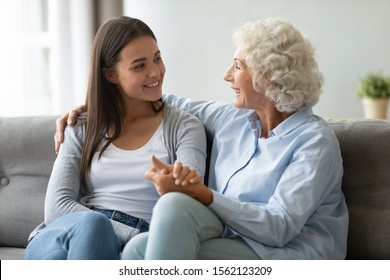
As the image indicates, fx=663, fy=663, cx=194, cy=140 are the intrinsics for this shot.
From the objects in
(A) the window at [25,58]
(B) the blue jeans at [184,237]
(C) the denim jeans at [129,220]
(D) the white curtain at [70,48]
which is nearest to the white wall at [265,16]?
(D) the white curtain at [70,48]

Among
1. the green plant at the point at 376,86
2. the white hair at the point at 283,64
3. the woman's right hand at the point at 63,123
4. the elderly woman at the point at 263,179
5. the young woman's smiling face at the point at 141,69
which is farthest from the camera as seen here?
the green plant at the point at 376,86

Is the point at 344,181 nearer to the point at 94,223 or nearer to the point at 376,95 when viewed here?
the point at 94,223

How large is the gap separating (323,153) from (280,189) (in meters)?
0.15

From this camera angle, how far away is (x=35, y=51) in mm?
4125

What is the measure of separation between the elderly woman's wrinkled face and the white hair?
2cm

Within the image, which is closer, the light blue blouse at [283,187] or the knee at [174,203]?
the knee at [174,203]

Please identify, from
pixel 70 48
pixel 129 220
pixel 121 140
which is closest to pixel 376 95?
pixel 70 48

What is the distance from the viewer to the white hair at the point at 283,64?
186 centimetres

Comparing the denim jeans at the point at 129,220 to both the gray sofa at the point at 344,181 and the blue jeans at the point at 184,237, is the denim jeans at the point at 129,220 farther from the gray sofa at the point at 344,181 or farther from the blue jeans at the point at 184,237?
the gray sofa at the point at 344,181

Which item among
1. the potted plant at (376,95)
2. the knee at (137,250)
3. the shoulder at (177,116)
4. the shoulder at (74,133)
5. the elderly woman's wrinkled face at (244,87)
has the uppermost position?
the elderly woman's wrinkled face at (244,87)

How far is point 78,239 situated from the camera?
1679 millimetres

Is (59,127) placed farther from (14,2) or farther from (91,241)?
(14,2)

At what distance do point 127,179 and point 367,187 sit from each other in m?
0.71

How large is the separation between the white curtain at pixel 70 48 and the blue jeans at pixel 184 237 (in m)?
2.59
